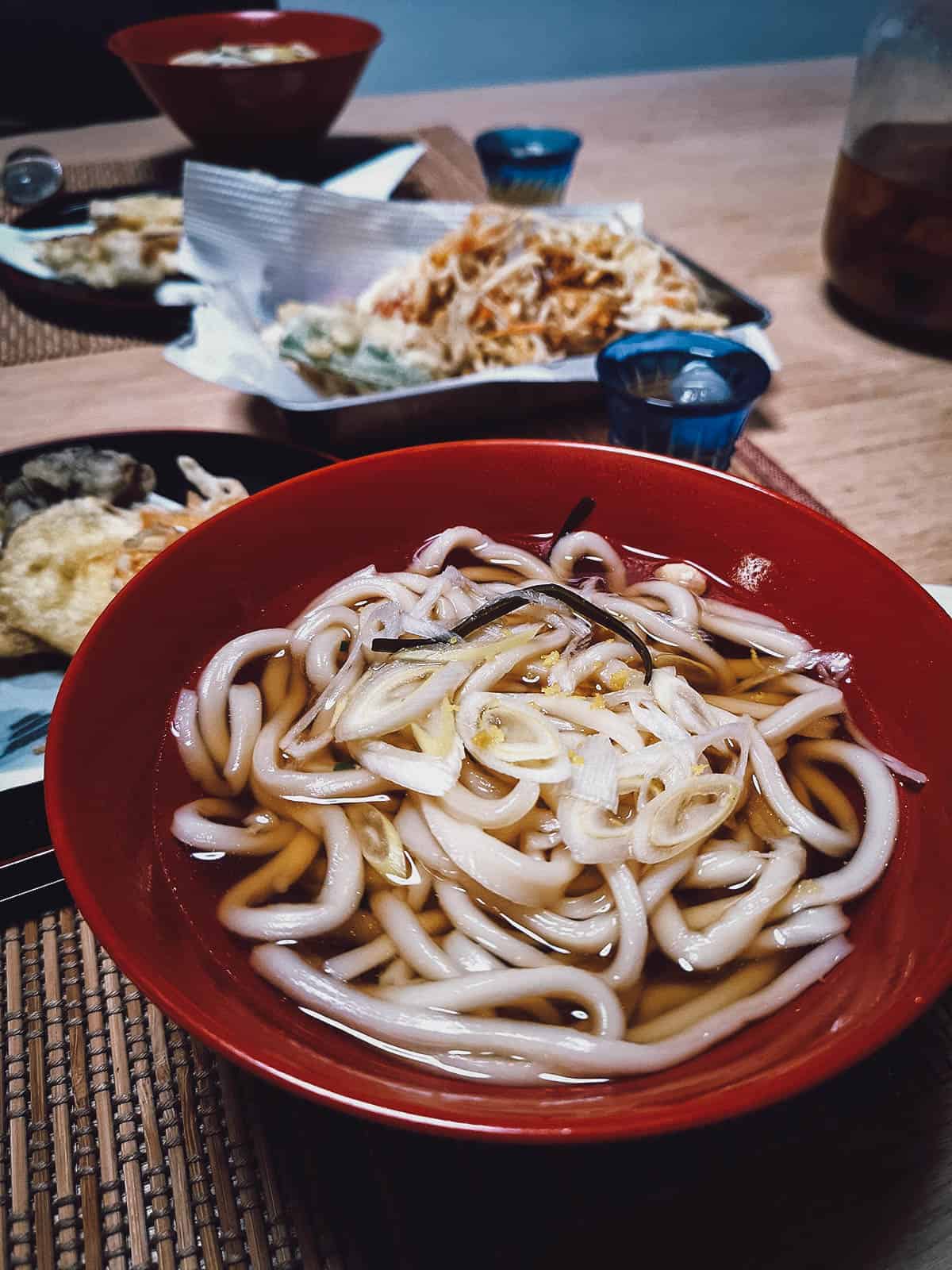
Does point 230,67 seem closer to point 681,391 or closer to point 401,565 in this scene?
point 681,391

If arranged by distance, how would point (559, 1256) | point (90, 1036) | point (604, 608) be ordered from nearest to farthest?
point (559, 1256) → point (90, 1036) → point (604, 608)

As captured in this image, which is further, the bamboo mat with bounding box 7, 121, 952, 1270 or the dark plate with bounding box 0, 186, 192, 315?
the dark plate with bounding box 0, 186, 192, 315

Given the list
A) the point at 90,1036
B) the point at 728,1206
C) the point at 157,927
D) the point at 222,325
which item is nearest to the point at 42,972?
the point at 90,1036

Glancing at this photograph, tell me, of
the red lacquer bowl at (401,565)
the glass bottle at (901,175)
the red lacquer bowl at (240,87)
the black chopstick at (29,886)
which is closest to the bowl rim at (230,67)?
the red lacquer bowl at (240,87)

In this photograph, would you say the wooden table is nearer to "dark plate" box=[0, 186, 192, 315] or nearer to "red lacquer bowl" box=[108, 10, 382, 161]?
"dark plate" box=[0, 186, 192, 315]

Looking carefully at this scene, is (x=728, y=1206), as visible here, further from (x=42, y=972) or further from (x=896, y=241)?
(x=896, y=241)

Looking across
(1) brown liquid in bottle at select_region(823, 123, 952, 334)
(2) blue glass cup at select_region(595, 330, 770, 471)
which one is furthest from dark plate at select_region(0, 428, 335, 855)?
(1) brown liquid in bottle at select_region(823, 123, 952, 334)
